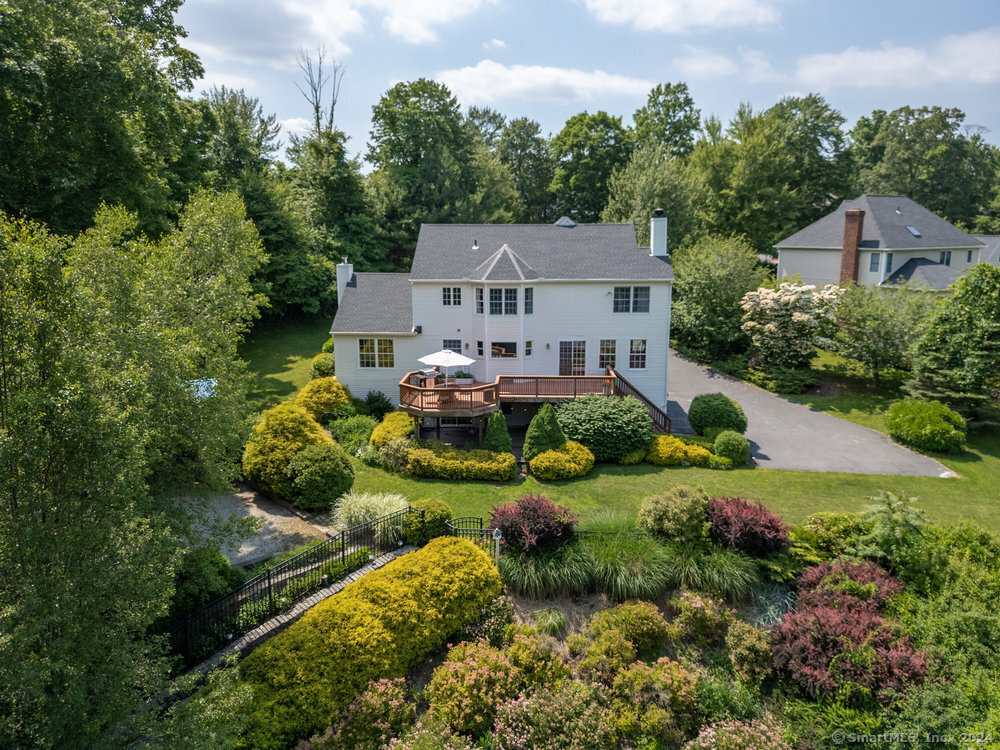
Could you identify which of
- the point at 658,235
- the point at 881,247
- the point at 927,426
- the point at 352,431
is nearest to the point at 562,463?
the point at 352,431

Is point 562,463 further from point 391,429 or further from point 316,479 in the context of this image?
point 316,479

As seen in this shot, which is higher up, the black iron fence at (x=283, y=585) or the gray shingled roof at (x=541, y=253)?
the gray shingled roof at (x=541, y=253)

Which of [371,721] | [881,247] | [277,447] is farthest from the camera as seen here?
[881,247]

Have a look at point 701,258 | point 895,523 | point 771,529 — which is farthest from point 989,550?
point 701,258

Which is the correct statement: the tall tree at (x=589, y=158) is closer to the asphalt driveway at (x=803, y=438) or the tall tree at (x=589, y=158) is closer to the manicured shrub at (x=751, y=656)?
the asphalt driveway at (x=803, y=438)

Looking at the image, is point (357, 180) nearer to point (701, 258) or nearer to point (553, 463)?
point (701, 258)

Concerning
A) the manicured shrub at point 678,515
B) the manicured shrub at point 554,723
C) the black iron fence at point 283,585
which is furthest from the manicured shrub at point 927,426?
the black iron fence at point 283,585

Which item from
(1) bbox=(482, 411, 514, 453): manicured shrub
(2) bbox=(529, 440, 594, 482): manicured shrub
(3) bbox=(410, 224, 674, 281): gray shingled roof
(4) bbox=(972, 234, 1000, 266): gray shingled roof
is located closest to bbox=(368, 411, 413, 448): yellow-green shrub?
(1) bbox=(482, 411, 514, 453): manicured shrub
